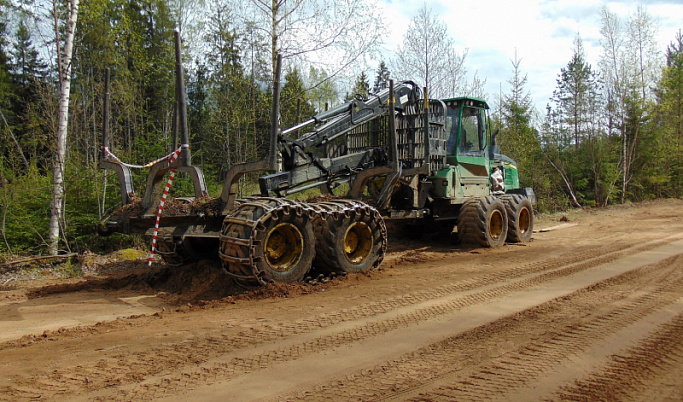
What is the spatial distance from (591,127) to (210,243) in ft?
82.3

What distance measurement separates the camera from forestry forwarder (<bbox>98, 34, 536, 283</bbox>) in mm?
5875

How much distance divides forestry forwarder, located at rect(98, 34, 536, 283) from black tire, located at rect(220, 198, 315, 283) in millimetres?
14

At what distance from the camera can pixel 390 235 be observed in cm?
1149

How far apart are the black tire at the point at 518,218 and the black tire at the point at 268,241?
576 cm

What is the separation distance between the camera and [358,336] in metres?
4.15

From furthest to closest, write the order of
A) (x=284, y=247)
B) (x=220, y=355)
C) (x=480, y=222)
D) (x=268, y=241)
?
(x=480, y=222) < (x=284, y=247) < (x=268, y=241) < (x=220, y=355)

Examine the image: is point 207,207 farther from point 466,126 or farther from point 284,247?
point 466,126

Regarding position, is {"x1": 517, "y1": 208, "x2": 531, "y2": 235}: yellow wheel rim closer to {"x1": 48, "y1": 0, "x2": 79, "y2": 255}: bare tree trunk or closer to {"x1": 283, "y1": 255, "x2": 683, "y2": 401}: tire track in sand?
{"x1": 283, "y1": 255, "x2": 683, "y2": 401}: tire track in sand

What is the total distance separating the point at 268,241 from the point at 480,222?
505 centimetres

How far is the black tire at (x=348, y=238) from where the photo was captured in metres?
6.46

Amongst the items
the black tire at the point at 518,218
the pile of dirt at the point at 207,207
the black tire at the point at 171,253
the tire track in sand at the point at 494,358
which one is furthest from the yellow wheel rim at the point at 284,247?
the black tire at the point at 518,218

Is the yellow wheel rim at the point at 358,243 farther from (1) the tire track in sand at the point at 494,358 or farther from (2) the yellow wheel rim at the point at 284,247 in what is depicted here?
(1) the tire track in sand at the point at 494,358

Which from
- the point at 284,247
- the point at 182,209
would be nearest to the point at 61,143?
the point at 182,209

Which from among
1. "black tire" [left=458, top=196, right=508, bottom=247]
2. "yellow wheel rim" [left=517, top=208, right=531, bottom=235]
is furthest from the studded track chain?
Answer: "yellow wheel rim" [left=517, top=208, right=531, bottom=235]
